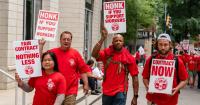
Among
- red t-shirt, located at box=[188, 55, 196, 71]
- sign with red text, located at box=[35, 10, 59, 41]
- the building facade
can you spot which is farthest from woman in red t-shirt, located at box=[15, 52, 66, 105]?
red t-shirt, located at box=[188, 55, 196, 71]

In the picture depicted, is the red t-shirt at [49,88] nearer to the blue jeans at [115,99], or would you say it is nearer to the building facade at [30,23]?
the blue jeans at [115,99]

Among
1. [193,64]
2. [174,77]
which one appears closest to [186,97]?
[193,64]

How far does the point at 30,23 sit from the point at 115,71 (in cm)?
1119

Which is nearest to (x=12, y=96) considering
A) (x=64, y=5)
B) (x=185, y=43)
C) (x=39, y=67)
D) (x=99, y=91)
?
(x=99, y=91)

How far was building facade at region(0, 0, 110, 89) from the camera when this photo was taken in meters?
16.8

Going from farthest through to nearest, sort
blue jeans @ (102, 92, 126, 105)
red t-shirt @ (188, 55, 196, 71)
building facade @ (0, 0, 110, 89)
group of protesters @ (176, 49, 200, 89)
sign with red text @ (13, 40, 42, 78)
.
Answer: red t-shirt @ (188, 55, 196, 71) < group of protesters @ (176, 49, 200, 89) < building facade @ (0, 0, 110, 89) < blue jeans @ (102, 92, 126, 105) < sign with red text @ (13, 40, 42, 78)

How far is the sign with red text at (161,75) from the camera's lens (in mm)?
7371

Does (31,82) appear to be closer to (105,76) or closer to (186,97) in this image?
(105,76)

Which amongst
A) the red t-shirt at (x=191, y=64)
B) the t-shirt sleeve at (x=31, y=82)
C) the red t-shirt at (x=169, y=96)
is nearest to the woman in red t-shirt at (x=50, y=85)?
the t-shirt sleeve at (x=31, y=82)

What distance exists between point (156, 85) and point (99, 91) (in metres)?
11.4

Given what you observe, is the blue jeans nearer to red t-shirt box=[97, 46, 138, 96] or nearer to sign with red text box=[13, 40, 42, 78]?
red t-shirt box=[97, 46, 138, 96]

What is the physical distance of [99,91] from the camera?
1872cm

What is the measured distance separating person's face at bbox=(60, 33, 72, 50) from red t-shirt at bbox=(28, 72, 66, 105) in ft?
5.03

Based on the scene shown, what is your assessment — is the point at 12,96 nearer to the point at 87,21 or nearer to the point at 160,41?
the point at 160,41
